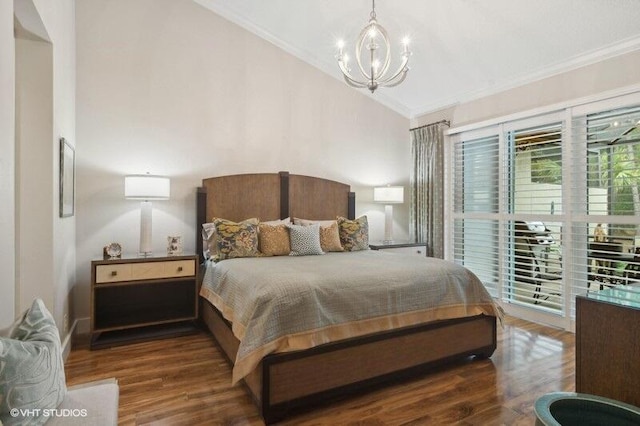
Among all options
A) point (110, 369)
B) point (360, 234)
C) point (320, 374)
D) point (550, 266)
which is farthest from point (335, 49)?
point (110, 369)

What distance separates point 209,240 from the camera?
361 centimetres

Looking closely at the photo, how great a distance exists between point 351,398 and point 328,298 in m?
0.66

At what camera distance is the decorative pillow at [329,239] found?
12.4 ft

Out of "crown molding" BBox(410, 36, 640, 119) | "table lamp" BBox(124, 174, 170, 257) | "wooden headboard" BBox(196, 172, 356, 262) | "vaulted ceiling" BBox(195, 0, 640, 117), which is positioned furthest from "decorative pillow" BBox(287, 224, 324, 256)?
"crown molding" BBox(410, 36, 640, 119)

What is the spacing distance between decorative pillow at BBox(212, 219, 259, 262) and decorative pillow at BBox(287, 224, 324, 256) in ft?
1.21

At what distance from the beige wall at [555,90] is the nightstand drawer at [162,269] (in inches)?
144

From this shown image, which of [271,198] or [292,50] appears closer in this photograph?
[271,198]

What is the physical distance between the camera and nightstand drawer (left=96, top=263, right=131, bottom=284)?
119 inches

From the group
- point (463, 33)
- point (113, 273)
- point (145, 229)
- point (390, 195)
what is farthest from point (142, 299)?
point (463, 33)

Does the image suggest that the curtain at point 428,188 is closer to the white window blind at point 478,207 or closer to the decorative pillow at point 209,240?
the white window blind at point 478,207

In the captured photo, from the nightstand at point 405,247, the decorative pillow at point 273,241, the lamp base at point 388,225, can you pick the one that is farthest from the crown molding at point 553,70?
the decorative pillow at point 273,241

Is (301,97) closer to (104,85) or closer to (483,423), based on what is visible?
(104,85)

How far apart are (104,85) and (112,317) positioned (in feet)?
7.32

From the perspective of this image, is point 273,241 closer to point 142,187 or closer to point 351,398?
point 142,187
